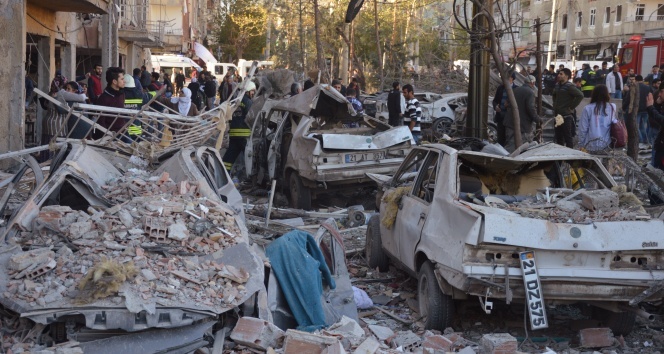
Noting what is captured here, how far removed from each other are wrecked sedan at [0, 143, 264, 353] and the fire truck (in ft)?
100

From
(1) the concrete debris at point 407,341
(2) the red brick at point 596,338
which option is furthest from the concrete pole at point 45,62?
(2) the red brick at point 596,338

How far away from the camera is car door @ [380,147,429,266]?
8.48 meters

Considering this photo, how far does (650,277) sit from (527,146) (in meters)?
2.25

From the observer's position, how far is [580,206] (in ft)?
23.3

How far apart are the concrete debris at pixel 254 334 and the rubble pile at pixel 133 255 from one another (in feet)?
0.51

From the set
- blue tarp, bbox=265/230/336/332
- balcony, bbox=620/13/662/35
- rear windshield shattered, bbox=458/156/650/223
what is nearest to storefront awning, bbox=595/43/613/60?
balcony, bbox=620/13/662/35

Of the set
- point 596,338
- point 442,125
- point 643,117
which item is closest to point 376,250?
point 596,338

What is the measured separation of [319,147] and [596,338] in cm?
650

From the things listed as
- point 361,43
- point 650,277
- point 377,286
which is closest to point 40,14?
point 377,286

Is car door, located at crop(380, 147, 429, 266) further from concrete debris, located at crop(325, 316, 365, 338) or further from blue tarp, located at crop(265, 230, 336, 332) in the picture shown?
concrete debris, located at crop(325, 316, 365, 338)

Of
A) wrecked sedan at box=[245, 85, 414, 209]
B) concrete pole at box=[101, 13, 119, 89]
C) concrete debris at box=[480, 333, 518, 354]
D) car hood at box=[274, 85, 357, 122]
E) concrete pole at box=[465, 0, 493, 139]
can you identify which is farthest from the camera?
concrete pole at box=[101, 13, 119, 89]

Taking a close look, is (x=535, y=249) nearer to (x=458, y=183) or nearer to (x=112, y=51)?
(x=458, y=183)

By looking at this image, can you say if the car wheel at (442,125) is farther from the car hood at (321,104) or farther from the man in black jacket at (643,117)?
the car hood at (321,104)

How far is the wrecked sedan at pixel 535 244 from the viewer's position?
21.0 ft
